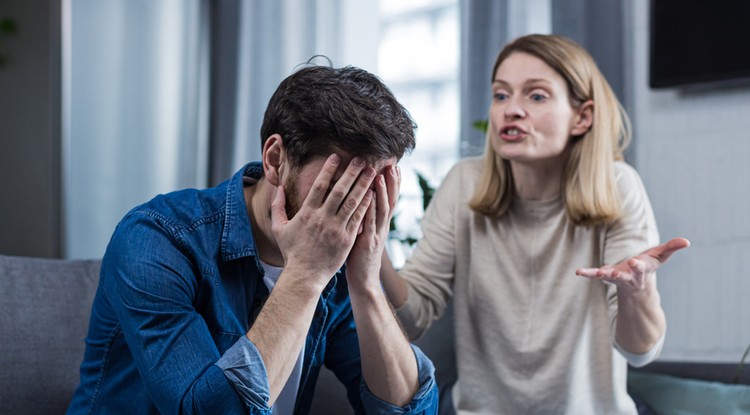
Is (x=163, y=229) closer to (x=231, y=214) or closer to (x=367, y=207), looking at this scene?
(x=231, y=214)

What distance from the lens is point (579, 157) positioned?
180cm

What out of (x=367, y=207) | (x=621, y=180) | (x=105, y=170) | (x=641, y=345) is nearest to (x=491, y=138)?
(x=621, y=180)

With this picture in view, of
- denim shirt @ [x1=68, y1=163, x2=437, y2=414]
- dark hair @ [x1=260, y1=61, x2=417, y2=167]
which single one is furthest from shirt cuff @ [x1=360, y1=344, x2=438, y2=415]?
dark hair @ [x1=260, y1=61, x2=417, y2=167]

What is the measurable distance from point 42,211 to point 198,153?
82 cm

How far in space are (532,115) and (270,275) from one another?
79 centimetres

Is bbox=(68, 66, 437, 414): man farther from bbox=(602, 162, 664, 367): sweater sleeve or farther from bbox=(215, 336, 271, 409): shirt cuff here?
bbox=(602, 162, 664, 367): sweater sleeve

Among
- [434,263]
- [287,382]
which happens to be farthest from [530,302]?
[287,382]

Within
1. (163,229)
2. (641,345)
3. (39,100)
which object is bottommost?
(641,345)

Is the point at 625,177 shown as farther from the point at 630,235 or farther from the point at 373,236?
the point at 373,236

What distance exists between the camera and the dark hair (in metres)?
1.13

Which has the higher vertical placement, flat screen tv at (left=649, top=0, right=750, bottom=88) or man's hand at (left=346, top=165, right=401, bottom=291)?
flat screen tv at (left=649, top=0, right=750, bottom=88)

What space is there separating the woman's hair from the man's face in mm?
688

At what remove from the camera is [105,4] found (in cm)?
347

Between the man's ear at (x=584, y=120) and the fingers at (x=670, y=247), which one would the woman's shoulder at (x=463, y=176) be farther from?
the fingers at (x=670, y=247)
